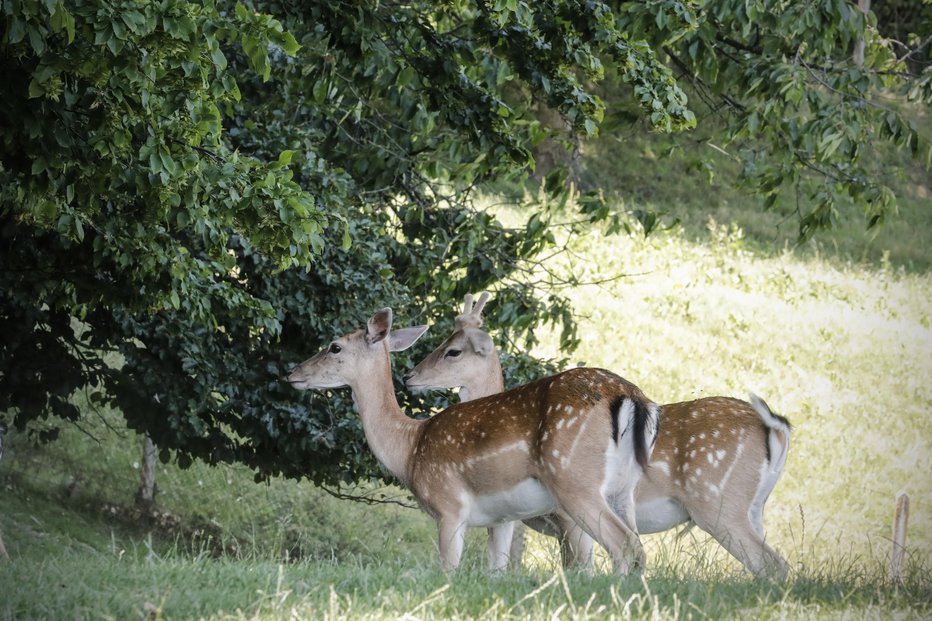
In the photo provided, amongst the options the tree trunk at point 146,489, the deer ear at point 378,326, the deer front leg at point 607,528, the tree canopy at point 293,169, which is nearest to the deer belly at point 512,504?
the deer front leg at point 607,528

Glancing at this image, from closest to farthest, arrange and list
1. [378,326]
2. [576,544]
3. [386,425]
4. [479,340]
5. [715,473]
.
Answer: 1. [715,473]
2. [576,544]
3. [386,425]
4. [378,326]
5. [479,340]

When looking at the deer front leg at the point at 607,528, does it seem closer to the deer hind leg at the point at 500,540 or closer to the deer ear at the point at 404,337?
the deer hind leg at the point at 500,540

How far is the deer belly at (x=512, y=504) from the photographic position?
7.17 m

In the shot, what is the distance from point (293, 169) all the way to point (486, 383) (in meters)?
2.08

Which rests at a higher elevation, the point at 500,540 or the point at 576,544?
the point at 576,544

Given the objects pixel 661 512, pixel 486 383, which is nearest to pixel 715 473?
pixel 661 512

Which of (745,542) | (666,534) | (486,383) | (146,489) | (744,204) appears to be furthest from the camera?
(744,204)

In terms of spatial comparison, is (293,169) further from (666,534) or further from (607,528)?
(666,534)

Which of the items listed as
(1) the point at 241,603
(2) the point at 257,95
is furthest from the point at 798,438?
(1) the point at 241,603

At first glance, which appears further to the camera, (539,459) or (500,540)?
(500,540)

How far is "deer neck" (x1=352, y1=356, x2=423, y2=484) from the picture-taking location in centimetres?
791

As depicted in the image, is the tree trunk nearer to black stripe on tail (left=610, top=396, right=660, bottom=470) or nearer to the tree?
the tree

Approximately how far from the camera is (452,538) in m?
7.27

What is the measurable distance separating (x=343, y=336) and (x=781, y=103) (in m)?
3.73
